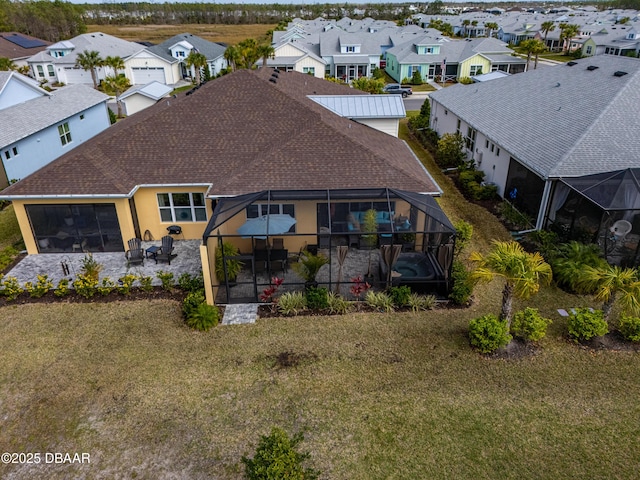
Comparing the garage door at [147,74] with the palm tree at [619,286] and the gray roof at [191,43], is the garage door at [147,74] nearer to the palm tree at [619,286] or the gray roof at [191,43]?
the gray roof at [191,43]

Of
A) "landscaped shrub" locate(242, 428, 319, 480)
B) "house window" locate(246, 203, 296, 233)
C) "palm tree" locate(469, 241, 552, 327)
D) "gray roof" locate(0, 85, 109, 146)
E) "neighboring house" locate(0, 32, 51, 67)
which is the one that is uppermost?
"neighboring house" locate(0, 32, 51, 67)

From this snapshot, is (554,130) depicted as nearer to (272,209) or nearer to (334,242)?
(334,242)

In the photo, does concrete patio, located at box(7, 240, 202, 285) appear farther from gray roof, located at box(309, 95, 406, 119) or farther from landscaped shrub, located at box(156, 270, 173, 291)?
gray roof, located at box(309, 95, 406, 119)

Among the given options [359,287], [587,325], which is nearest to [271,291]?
[359,287]

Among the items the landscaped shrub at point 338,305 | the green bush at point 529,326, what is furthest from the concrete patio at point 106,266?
the green bush at point 529,326

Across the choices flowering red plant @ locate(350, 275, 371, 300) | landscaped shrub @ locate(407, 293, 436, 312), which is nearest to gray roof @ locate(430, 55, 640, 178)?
landscaped shrub @ locate(407, 293, 436, 312)

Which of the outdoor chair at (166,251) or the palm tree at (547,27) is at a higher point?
the palm tree at (547,27)
